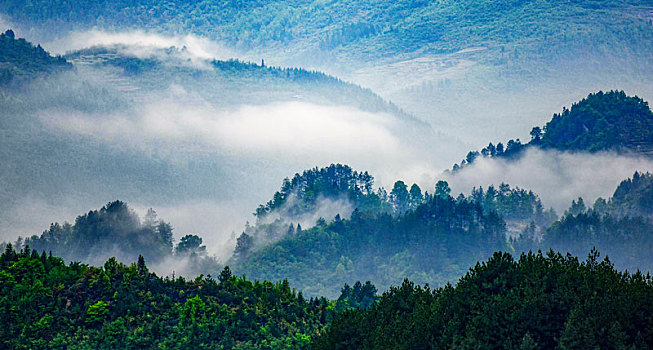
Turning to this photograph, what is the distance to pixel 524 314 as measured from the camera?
178ft

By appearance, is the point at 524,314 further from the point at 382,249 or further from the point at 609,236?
the point at 382,249

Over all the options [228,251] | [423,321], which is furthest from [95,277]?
[228,251]

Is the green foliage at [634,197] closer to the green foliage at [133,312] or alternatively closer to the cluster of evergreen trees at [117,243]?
the cluster of evergreen trees at [117,243]

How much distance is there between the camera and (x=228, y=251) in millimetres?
194125

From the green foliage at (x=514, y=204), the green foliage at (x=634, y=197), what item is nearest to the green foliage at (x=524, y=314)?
the green foliage at (x=634, y=197)

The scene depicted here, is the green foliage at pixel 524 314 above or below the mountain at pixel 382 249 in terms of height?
below

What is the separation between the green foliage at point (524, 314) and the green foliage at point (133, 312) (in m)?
11.8

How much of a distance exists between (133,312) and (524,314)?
30555mm

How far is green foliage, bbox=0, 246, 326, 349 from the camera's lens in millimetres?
71375

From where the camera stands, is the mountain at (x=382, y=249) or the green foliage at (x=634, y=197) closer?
the mountain at (x=382, y=249)

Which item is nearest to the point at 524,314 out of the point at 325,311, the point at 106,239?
the point at 325,311

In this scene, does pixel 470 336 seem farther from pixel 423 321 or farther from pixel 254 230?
pixel 254 230

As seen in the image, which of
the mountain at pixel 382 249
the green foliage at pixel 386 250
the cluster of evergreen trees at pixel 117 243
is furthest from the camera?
the cluster of evergreen trees at pixel 117 243

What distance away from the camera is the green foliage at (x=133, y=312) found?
71.4m
